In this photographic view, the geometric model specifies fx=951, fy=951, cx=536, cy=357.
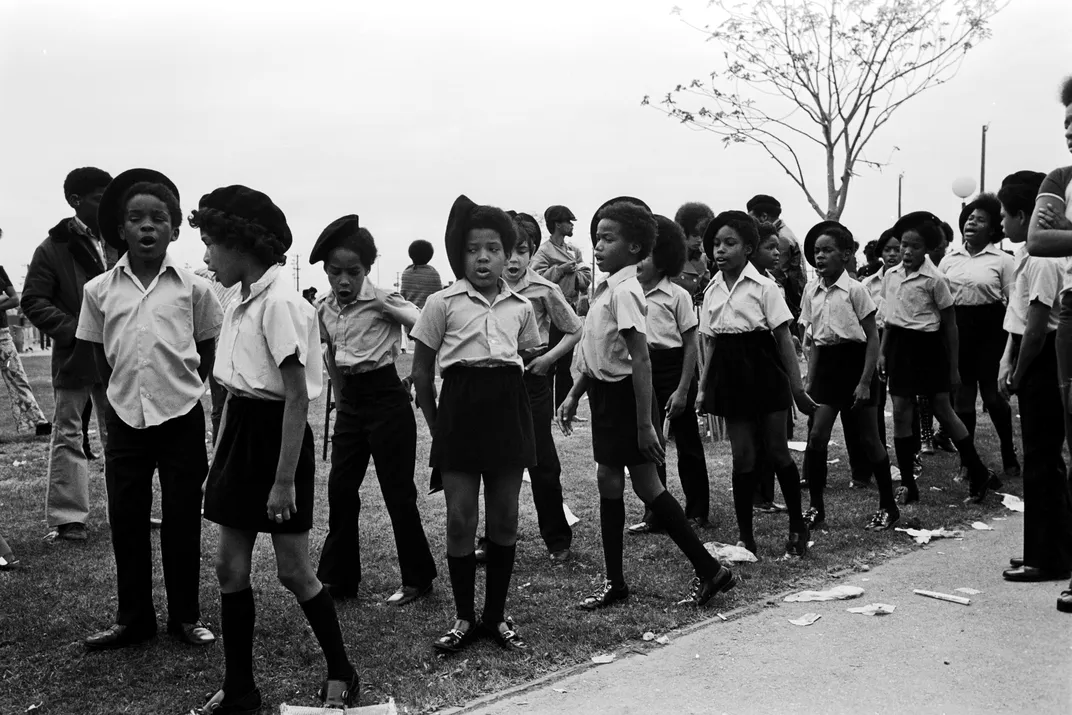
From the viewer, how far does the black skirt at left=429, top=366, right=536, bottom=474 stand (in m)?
4.25

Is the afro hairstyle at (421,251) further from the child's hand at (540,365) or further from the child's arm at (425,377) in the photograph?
the child's arm at (425,377)

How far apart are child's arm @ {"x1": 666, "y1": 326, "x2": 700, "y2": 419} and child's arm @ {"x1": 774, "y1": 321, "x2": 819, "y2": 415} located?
0.52m

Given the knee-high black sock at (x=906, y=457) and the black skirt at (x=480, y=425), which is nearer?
the black skirt at (x=480, y=425)

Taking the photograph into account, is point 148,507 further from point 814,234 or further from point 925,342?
point 925,342

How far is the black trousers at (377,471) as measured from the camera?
5004 mm

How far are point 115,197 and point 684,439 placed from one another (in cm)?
403

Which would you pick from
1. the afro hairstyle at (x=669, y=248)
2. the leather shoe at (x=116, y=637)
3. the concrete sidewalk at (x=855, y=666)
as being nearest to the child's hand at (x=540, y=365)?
the afro hairstyle at (x=669, y=248)

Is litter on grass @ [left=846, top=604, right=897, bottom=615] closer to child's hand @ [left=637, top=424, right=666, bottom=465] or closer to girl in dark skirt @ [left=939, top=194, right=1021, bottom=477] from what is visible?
child's hand @ [left=637, top=424, right=666, bottom=465]

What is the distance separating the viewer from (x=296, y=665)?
160 inches

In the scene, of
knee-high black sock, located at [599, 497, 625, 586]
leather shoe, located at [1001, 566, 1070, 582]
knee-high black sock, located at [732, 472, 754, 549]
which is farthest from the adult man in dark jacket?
leather shoe, located at [1001, 566, 1070, 582]

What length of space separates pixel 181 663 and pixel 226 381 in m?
1.38

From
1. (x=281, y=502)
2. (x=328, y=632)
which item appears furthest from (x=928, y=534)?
(x=281, y=502)

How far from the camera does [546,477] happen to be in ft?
19.4

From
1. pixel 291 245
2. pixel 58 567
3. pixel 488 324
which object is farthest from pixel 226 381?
pixel 58 567
